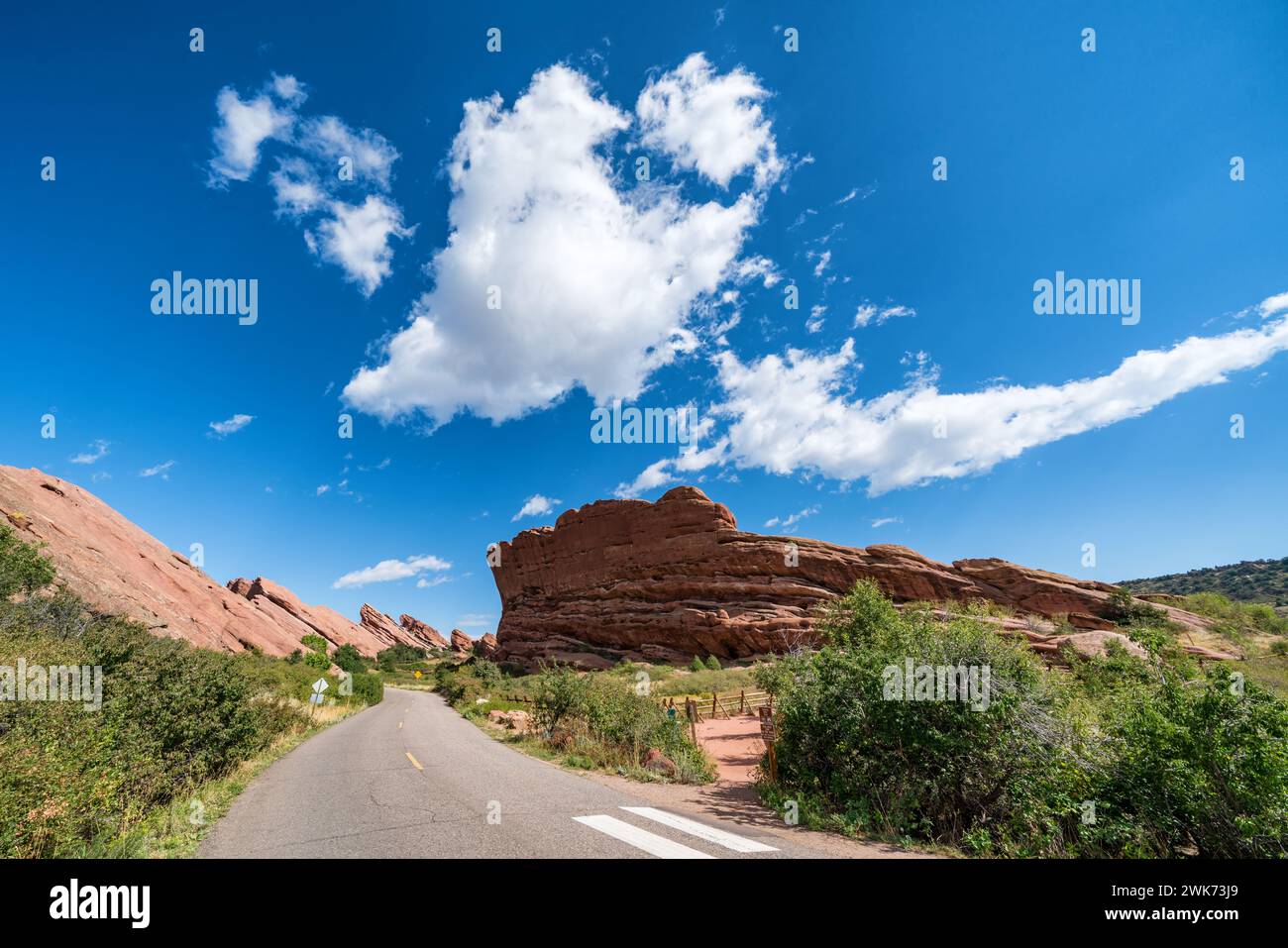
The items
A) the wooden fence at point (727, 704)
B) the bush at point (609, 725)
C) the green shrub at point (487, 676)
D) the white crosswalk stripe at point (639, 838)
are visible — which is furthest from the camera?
the green shrub at point (487, 676)

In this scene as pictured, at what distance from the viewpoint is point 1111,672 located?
12.3m

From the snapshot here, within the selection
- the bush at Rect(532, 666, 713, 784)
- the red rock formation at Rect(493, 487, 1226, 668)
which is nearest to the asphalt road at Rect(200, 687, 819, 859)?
the bush at Rect(532, 666, 713, 784)

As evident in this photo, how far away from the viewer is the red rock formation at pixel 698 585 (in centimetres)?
5450

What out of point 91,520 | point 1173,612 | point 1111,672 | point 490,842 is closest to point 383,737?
point 490,842

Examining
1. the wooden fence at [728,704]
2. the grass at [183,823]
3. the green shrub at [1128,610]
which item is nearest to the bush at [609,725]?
the grass at [183,823]

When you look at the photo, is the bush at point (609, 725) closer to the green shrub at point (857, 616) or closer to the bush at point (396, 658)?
the green shrub at point (857, 616)

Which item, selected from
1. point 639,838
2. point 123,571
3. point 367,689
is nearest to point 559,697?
point 639,838

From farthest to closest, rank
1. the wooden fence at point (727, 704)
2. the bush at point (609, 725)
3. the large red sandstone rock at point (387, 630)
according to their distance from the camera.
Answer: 1. the large red sandstone rock at point (387, 630)
2. the wooden fence at point (727, 704)
3. the bush at point (609, 725)

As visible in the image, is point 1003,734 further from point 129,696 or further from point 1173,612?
point 1173,612

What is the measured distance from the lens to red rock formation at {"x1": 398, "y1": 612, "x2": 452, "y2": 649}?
14925 cm

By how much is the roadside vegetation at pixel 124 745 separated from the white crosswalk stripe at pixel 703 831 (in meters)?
6.10

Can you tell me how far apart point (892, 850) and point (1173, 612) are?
61.2 meters

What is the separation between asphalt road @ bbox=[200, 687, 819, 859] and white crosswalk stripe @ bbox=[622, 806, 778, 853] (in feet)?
0.05

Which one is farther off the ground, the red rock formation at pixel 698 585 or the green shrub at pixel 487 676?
the red rock formation at pixel 698 585
